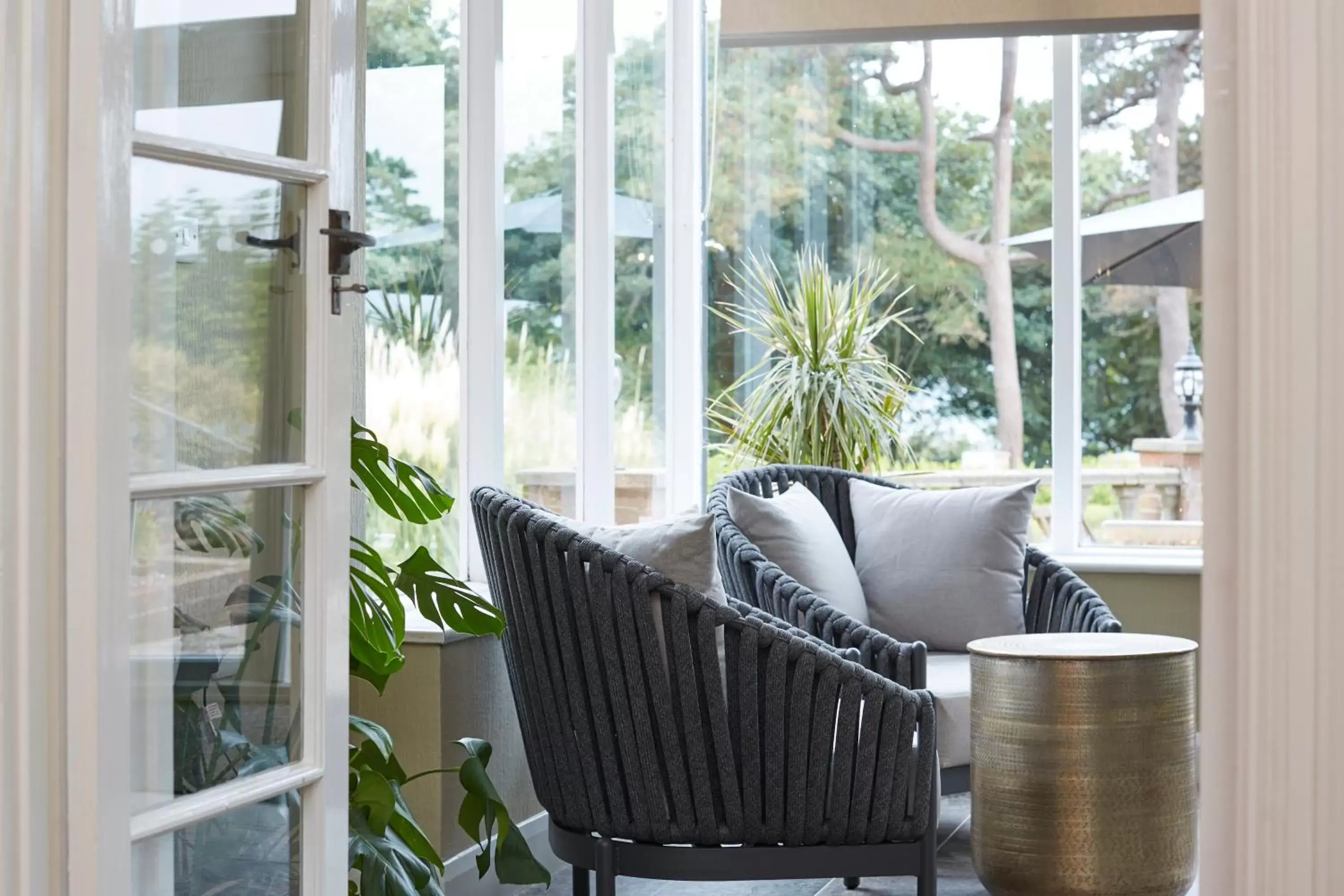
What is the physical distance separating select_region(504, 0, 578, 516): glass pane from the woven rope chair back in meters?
1.31

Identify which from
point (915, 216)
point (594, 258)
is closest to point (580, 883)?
point (594, 258)

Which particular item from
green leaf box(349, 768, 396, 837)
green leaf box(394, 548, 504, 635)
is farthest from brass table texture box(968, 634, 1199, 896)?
green leaf box(349, 768, 396, 837)

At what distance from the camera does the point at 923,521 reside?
4219 mm

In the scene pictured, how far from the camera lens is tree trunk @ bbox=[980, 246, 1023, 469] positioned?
5.68 meters

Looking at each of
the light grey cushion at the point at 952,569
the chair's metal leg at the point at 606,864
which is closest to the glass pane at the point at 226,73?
the chair's metal leg at the point at 606,864

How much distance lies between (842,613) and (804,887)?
68 centimetres

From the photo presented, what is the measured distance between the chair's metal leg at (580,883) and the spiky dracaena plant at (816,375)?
2.37 m

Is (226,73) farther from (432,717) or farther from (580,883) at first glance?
(580,883)

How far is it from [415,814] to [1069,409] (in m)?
3.27

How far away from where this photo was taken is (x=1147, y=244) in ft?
18.0

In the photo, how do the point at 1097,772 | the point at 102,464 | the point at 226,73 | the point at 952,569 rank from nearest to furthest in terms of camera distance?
the point at 102,464 < the point at 226,73 < the point at 1097,772 < the point at 952,569

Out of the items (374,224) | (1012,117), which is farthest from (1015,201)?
(374,224)

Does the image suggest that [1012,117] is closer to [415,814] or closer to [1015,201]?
[1015,201]

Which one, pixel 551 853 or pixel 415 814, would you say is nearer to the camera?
pixel 415 814
